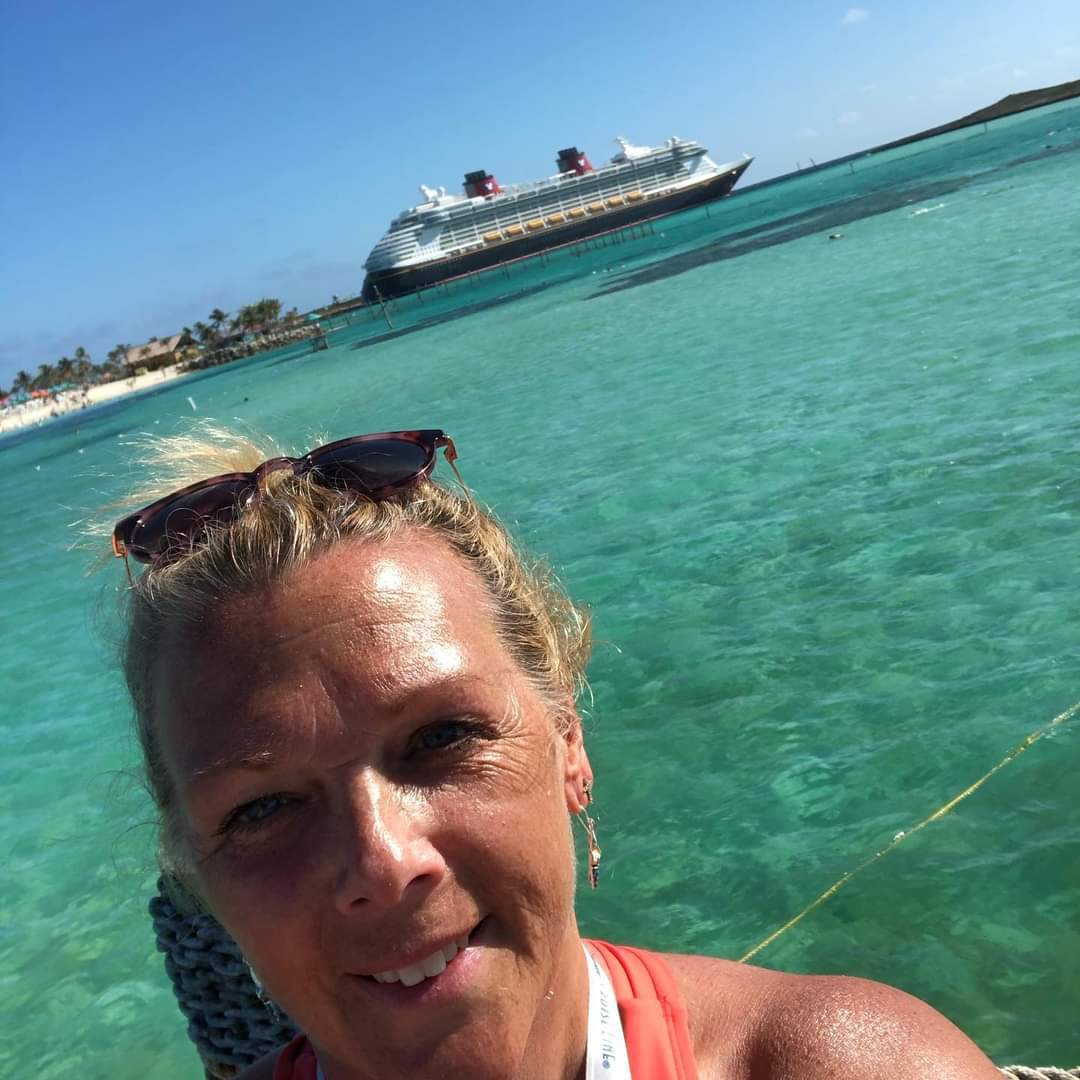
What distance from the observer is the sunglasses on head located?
1.44m

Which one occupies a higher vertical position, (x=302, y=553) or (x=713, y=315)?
(x=302, y=553)

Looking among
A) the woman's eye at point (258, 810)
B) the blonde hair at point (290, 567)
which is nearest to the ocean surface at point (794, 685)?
the blonde hair at point (290, 567)

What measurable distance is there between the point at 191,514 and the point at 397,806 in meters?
0.54

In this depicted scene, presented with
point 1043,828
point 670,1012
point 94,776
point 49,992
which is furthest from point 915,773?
point 94,776

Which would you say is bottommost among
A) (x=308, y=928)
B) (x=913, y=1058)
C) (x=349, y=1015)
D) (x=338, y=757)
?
(x=913, y=1058)

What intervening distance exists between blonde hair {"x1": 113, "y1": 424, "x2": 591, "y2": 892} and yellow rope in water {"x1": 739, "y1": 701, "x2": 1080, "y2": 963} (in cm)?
235

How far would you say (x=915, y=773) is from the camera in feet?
13.5

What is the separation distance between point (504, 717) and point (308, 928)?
0.34 meters

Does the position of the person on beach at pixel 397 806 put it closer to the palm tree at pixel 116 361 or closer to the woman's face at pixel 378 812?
the woman's face at pixel 378 812

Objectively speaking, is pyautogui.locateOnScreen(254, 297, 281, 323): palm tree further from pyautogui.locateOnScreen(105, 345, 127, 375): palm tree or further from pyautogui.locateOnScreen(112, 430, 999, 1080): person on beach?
pyautogui.locateOnScreen(112, 430, 999, 1080): person on beach

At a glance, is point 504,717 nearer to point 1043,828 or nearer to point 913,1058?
point 913,1058

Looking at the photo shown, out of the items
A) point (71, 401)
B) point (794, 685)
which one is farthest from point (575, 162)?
point (794, 685)

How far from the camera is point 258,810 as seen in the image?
1238 millimetres

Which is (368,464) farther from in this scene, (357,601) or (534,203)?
(534,203)
